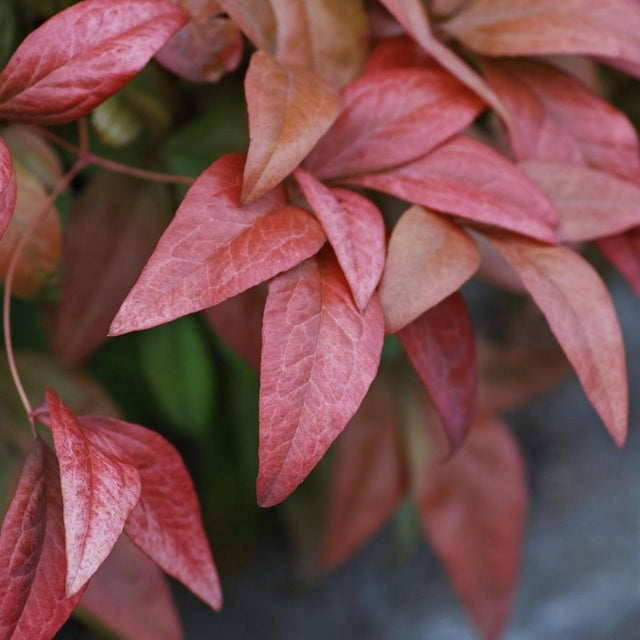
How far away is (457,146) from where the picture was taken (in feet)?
1.55

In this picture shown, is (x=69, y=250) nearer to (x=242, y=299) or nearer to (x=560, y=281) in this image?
(x=242, y=299)

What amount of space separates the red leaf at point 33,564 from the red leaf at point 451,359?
7.7 inches

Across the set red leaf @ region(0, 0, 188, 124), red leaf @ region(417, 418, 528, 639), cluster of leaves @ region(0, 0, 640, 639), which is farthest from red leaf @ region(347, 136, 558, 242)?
red leaf @ region(417, 418, 528, 639)

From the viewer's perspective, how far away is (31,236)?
46 centimetres

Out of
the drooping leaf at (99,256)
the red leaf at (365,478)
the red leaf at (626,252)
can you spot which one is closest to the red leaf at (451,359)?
the red leaf at (626,252)

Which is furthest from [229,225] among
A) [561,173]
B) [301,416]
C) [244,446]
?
[244,446]

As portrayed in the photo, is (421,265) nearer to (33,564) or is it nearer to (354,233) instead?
(354,233)

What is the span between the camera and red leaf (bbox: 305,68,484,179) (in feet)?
1.51

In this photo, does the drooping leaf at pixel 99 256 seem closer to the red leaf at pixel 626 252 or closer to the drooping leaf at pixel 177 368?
the drooping leaf at pixel 177 368

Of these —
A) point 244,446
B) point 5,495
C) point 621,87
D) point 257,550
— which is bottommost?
point 257,550

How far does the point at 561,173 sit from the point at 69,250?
1.07 ft

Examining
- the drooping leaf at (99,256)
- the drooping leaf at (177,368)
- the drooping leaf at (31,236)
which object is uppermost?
the drooping leaf at (31,236)

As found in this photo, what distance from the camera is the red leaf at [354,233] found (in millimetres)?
381

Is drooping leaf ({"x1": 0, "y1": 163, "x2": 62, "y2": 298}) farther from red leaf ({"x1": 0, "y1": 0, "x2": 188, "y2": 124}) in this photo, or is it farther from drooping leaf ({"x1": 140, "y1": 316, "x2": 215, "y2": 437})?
drooping leaf ({"x1": 140, "y1": 316, "x2": 215, "y2": 437})
